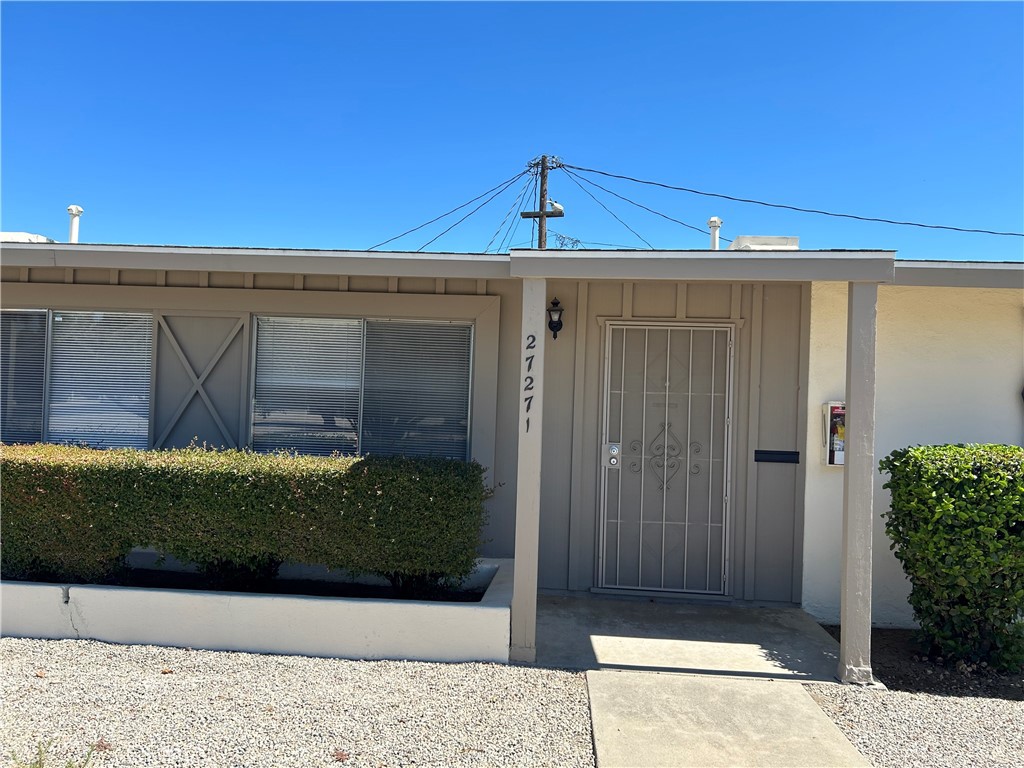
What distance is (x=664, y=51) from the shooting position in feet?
32.6

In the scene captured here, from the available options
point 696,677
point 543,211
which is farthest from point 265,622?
point 543,211

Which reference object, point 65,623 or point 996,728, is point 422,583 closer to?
point 65,623

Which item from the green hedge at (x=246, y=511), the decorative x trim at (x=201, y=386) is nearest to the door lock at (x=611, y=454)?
the green hedge at (x=246, y=511)

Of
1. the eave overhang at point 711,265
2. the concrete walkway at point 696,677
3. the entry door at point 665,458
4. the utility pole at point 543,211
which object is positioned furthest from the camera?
the utility pole at point 543,211

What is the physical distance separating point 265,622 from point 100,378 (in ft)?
9.33

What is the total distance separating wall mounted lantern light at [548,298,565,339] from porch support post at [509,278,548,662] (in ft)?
3.94

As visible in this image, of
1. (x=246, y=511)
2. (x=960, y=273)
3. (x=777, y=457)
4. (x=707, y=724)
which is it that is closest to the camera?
(x=707, y=724)

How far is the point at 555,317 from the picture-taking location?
5.32 m

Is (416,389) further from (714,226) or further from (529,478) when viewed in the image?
(714,226)

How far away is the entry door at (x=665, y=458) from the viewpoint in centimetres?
530

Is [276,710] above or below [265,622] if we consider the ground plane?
below

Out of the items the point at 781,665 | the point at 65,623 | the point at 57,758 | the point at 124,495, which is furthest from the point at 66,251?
the point at 781,665

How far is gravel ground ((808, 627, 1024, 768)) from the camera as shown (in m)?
3.06

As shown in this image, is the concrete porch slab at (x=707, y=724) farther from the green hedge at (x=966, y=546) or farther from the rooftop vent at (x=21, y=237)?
the rooftop vent at (x=21, y=237)
